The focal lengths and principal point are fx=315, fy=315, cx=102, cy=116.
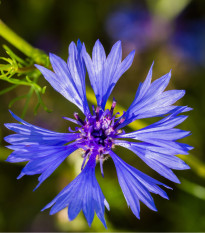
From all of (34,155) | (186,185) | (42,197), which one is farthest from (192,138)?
(34,155)

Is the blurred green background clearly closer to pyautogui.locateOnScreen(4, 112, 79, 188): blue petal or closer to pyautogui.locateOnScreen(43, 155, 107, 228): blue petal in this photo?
pyautogui.locateOnScreen(4, 112, 79, 188): blue petal

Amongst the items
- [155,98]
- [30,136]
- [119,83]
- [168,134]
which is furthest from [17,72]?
[119,83]

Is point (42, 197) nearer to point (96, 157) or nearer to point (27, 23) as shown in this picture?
point (96, 157)

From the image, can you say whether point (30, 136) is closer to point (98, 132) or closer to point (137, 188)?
point (98, 132)

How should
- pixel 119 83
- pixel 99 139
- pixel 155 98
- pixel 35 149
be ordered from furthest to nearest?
pixel 119 83, pixel 99 139, pixel 155 98, pixel 35 149

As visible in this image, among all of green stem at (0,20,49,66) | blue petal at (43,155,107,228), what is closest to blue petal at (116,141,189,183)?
blue petal at (43,155,107,228)
